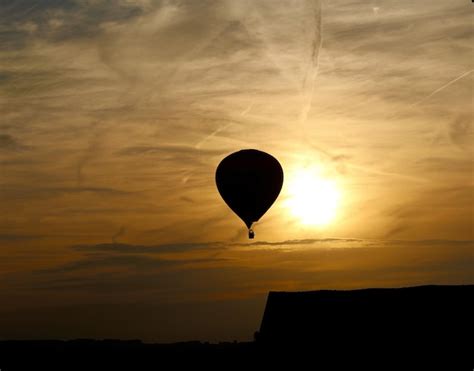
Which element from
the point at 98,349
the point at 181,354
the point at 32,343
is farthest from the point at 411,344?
the point at 32,343

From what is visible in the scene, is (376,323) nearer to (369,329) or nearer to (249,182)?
(369,329)

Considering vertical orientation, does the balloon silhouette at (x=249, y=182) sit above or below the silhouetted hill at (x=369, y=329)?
above

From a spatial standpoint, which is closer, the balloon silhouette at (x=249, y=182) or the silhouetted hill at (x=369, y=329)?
the silhouetted hill at (x=369, y=329)

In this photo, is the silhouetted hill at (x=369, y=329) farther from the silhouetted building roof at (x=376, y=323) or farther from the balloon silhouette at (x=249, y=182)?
the balloon silhouette at (x=249, y=182)

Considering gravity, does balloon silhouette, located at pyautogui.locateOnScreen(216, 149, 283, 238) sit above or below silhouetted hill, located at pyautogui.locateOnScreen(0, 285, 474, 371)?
above

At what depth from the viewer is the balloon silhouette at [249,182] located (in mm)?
56750

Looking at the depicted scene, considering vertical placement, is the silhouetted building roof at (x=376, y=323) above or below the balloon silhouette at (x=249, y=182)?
below

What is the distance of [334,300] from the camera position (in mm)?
44406

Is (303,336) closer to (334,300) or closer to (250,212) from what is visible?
(334,300)

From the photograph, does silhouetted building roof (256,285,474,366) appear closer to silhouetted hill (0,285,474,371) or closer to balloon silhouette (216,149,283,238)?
silhouetted hill (0,285,474,371)

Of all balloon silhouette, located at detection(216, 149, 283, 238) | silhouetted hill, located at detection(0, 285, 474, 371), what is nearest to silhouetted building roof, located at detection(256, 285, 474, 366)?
silhouetted hill, located at detection(0, 285, 474, 371)

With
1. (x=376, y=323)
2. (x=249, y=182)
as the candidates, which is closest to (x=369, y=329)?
(x=376, y=323)

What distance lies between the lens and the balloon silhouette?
186ft

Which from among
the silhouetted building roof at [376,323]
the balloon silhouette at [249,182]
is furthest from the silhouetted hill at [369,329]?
the balloon silhouette at [249,182]
